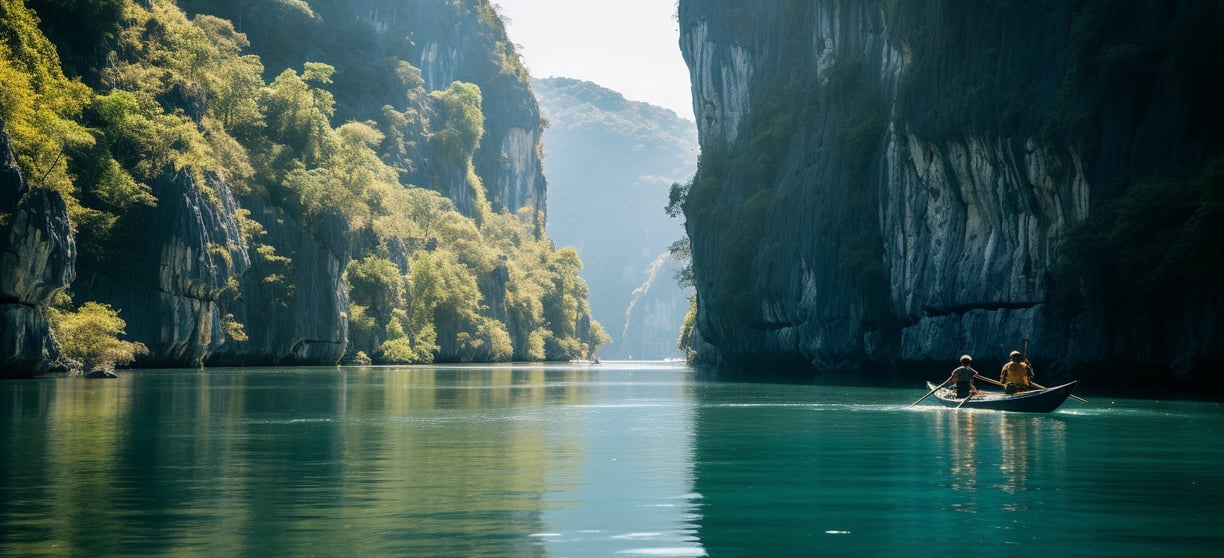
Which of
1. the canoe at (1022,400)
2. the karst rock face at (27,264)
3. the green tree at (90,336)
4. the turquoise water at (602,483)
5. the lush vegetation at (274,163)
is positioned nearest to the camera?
the turquoise water at (602,483)

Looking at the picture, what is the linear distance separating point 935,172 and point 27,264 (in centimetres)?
4184

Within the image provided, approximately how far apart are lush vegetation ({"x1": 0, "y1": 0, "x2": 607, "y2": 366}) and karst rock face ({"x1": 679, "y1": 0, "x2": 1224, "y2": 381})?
103 feet

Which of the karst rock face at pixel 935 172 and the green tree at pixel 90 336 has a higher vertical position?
the karst rock face at pixel 935 172

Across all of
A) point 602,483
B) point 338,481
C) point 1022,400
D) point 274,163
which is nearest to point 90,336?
point 274,163

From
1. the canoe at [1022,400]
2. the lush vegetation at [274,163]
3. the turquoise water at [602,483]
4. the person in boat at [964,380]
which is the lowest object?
the turquoise water at [602,483]

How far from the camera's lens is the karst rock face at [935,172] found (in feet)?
151

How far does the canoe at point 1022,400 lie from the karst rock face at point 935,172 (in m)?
10.8

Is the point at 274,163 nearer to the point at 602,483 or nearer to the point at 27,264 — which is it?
the point at 27,264

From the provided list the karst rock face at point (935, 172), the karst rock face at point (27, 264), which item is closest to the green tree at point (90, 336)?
the karst rock face at point (27, 264)

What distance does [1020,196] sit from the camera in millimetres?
56062

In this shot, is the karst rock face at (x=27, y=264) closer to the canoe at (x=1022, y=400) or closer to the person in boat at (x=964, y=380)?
the canoe at (x=1022, y=400)

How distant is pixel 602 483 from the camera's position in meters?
17.2

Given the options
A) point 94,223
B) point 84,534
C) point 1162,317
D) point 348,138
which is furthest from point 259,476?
point 348,138

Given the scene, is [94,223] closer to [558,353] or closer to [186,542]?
[186,542]
